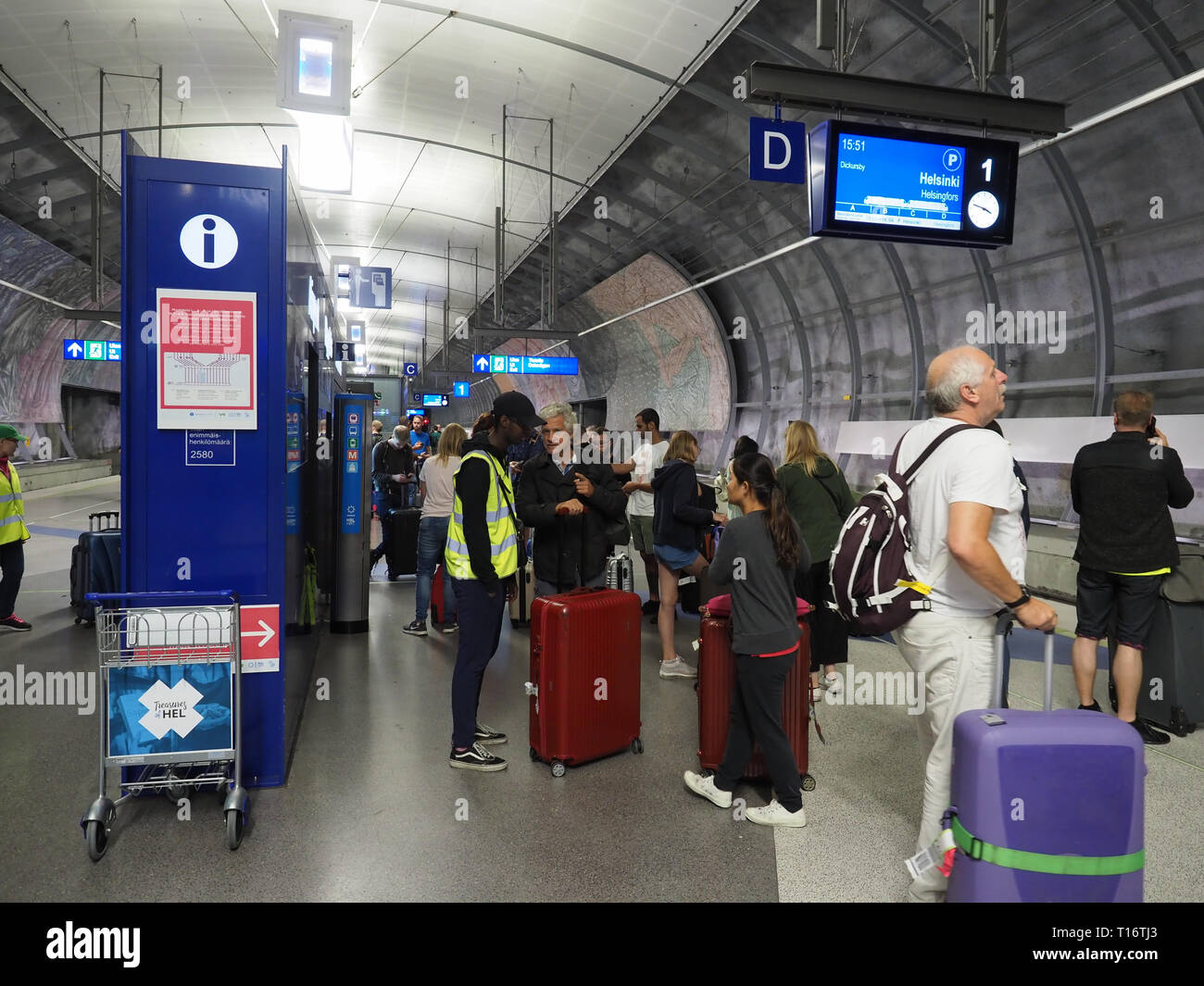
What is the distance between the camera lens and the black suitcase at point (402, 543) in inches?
390

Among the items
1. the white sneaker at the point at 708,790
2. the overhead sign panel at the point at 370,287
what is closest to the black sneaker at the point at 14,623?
the white sneaker at the point at 708,790

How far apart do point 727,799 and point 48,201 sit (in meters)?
18.0

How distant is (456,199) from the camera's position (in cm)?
1752

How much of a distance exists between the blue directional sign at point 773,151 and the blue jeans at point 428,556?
3859 mm

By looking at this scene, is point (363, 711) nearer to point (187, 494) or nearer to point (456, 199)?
point (187, 494)

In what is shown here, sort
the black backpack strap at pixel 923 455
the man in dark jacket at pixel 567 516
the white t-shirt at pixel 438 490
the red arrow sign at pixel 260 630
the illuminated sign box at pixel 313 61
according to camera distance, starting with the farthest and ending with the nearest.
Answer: the illuminated sign box at pixel 313 61 < the white t-shirt at pixel 438 490 < the man in dark jacket at pixel 567 516 < the red arrow sign at pixel 260 630 < the black backpack strap at pixel 923 455

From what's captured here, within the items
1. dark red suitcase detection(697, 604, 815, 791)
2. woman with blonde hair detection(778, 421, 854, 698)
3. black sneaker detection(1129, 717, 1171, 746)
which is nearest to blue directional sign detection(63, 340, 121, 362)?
woman with blonde hair detection(778, 421, 854, 698)

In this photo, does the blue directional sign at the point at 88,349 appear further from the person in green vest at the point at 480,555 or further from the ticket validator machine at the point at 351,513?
the person in green vest at the point at 480,555

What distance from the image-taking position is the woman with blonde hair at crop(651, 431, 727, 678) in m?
5.69

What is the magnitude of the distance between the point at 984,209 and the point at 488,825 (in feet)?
16.2

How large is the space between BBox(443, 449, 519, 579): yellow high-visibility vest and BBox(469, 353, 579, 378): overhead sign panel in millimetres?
15172

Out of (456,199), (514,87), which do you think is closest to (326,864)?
(514,87)

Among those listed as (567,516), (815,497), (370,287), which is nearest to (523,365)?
(370,287)

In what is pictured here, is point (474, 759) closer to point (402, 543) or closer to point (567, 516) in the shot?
point (567, 516)
